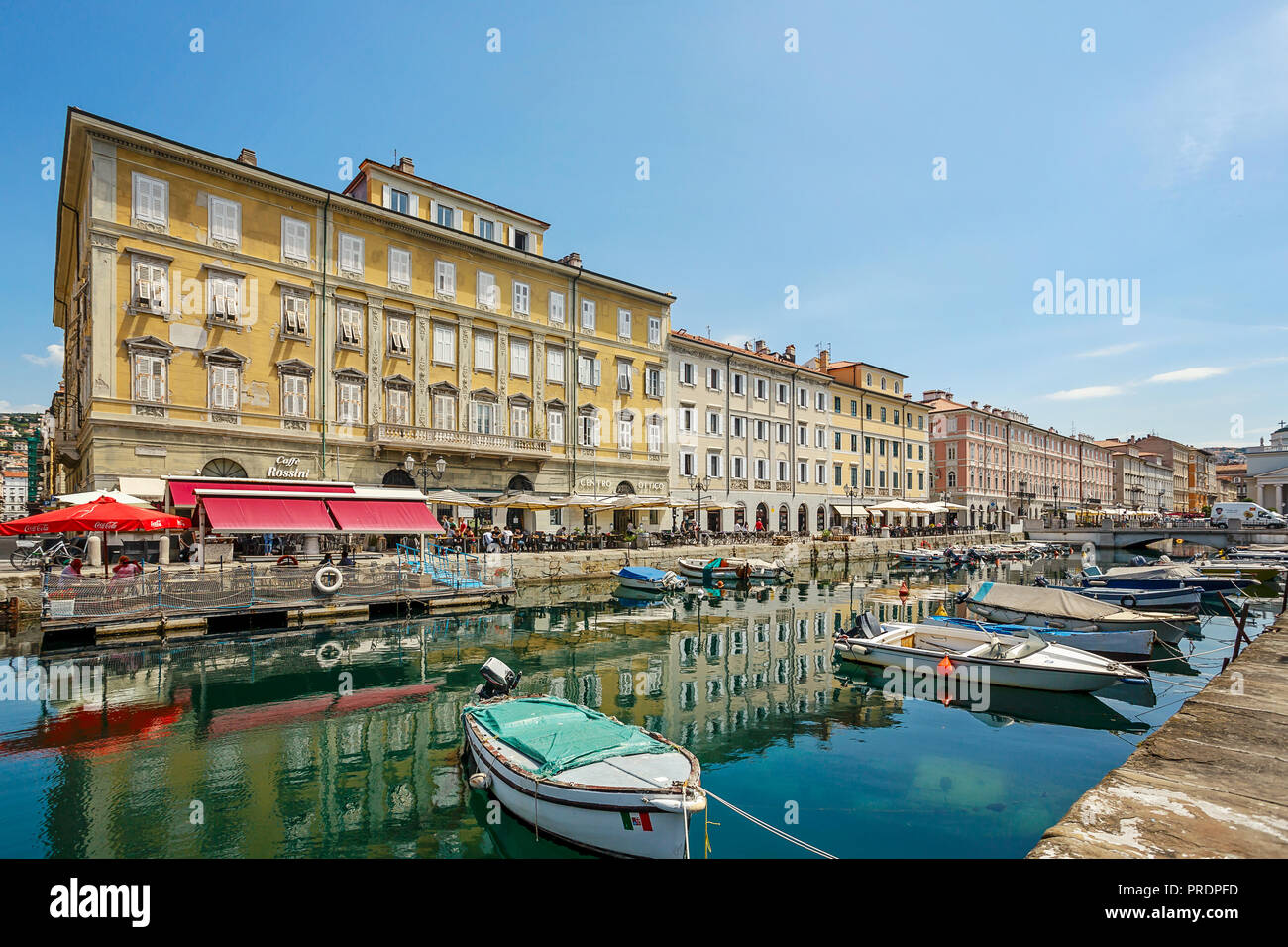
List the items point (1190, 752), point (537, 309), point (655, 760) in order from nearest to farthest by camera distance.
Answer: point (1190, 752) < point (655, 760) < point (537, 309)

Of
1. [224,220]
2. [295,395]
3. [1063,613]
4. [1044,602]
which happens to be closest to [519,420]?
[295,395]

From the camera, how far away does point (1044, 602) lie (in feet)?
72.1

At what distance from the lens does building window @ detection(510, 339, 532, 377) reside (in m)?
39.8

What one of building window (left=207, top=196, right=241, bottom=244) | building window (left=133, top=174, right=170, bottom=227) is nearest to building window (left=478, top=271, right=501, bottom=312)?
building window (left=207, top=196, right=241, bottom=244)

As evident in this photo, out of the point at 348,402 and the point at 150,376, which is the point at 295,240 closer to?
the point at 348,402

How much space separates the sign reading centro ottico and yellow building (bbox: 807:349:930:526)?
44.3 meters

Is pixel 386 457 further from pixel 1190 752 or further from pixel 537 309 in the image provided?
pixel 1190 752

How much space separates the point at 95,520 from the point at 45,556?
8819 mm

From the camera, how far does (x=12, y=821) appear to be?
9.08 meters

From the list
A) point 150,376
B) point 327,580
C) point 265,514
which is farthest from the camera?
point 150,376

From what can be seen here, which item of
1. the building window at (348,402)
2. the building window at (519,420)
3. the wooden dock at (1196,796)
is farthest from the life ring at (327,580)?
the wooden dock at (1196,796)

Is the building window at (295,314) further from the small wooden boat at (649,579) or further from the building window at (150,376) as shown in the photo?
the small wooden boat at (649,579)
